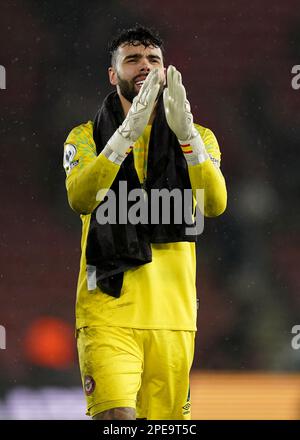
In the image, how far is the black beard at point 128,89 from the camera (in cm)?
276

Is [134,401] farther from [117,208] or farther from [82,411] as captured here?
[82,411]

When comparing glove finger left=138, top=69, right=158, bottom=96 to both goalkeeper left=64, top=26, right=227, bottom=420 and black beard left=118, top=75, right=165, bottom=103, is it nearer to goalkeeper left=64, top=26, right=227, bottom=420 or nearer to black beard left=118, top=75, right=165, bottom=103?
goalkeeper left=64, top=26, right=227, bottom=420

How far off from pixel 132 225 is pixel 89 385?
0.46 meters

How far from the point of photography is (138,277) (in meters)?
2.65

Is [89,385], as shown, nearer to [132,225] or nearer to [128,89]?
[132,225]

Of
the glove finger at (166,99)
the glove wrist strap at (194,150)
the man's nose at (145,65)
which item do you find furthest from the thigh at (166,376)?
the man's nose at (145,65)

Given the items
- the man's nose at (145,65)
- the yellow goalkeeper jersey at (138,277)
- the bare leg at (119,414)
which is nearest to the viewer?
the bare leg at (119,414)

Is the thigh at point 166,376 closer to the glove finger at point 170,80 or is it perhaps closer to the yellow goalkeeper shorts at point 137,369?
the yellow goalkeeper shorts at point 137,369

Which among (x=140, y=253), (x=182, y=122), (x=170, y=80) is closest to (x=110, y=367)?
(x=140, y=253)

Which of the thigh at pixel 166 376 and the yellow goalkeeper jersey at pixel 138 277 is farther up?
the yellow goalkeeper jersey at pixel 138 277

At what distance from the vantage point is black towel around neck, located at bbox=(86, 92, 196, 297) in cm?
262

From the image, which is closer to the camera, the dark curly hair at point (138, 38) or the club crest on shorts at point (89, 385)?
the club crest on shorts at point (89, 385)
